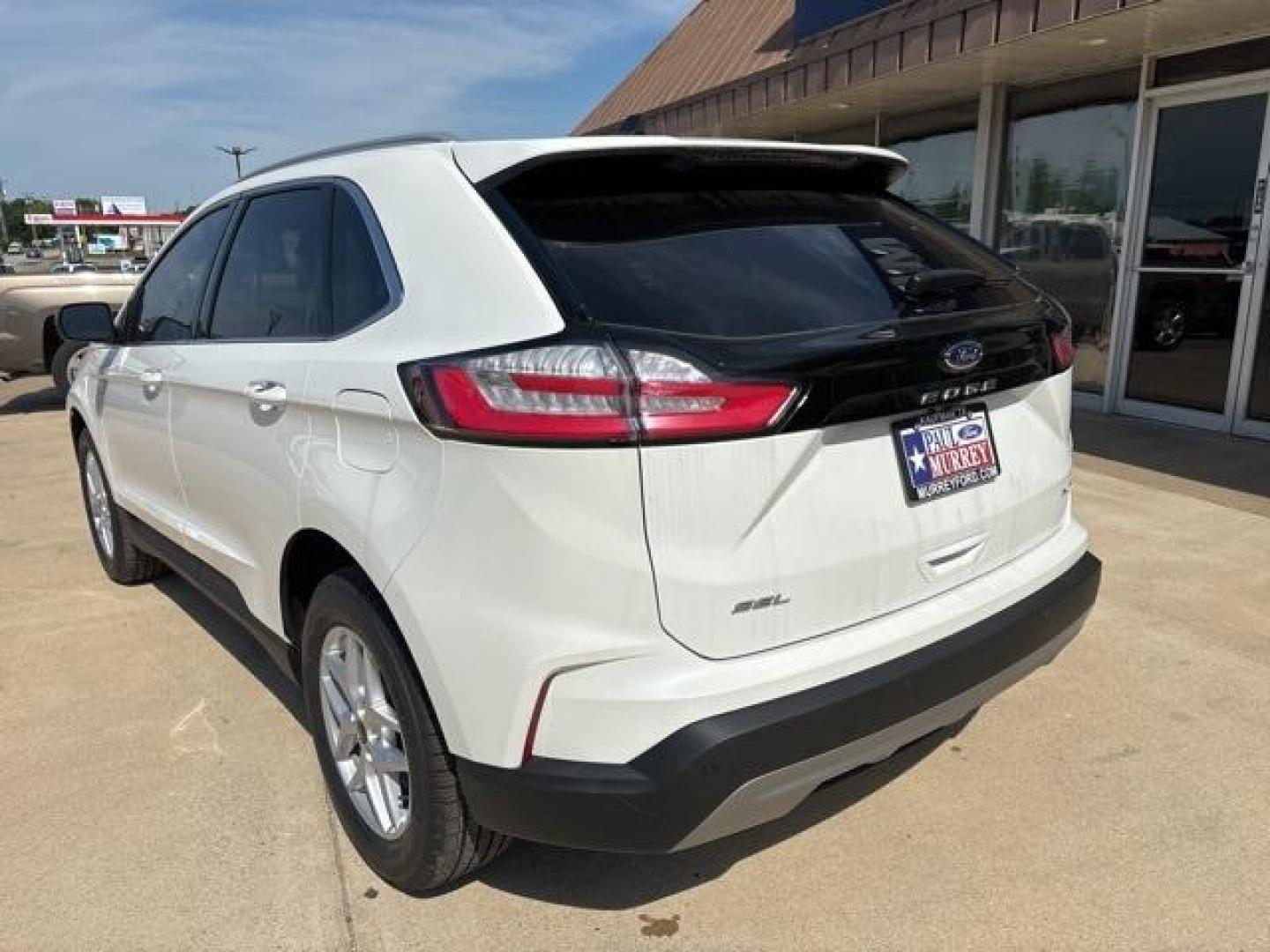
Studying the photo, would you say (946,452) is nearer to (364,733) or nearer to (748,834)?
(748,834)

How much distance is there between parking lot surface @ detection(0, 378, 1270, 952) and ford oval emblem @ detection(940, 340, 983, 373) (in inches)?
47.2

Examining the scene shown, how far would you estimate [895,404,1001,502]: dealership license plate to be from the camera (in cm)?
206

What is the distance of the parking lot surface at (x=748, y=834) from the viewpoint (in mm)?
2266

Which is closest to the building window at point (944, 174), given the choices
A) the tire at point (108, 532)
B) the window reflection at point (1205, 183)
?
the window reflection at point (1205, 183)

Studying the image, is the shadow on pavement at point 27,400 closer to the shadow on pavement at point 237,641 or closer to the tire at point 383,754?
the shadow on pavement at point 237,641

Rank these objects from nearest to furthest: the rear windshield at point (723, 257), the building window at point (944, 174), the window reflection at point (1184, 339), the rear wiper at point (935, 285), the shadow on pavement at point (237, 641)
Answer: the rear windshield at point (723, 257) < the rear wiper at point (935, 285) < the shadow on pavement at point (237, 641) < the window reflection at point (1184, 339) < the building window at point (944, 174)

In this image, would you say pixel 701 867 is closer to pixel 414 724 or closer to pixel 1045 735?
pixel 414 724

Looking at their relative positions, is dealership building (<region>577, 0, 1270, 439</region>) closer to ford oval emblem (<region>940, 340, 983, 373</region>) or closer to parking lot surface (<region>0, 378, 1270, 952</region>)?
parking lot surface (<region>0, 378, 1270, 952</region>)

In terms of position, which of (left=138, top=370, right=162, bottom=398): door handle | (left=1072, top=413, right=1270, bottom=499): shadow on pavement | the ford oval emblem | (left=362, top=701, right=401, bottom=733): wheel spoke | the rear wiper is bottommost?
(left=1072, top=413, right=1270, bottom=499): shadow on pavement

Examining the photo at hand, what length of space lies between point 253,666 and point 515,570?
229 cm

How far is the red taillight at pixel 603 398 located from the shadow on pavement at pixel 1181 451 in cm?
480

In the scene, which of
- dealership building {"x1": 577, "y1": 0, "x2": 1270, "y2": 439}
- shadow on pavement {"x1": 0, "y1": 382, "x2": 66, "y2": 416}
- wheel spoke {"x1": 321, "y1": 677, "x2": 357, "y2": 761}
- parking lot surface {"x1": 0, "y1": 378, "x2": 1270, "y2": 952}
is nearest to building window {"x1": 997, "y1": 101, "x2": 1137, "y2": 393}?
dealership building {"x1": 577, "y1": 0, "x2": 1270, "y2": 439}

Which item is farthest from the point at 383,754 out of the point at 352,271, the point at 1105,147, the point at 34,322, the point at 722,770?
the point at 34,322

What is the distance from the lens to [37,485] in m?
6.88
